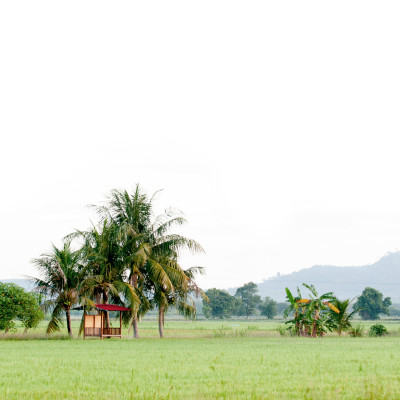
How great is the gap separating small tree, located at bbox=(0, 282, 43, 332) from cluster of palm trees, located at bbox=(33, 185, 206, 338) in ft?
2.91

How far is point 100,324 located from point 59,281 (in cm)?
354

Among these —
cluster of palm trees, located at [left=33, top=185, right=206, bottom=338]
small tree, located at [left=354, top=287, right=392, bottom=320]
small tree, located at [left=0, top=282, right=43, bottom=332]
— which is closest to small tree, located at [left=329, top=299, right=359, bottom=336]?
cluster of palm trees, located at [left=33, top=185, right=206, bottom=338]

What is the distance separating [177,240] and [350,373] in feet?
73.6

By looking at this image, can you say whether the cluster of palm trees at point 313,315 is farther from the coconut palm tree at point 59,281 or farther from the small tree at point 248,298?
the small tree at point 248,298

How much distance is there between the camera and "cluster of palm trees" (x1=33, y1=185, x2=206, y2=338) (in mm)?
33906

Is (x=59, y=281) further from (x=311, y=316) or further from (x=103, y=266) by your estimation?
(x=311, y=316)

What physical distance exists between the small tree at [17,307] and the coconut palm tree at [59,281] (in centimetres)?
82

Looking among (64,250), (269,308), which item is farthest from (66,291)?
(269,308)

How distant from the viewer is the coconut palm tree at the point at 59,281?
33750 mm

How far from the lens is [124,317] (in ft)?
117

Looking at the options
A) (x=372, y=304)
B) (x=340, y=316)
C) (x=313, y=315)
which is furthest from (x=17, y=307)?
(x=372, y=304)

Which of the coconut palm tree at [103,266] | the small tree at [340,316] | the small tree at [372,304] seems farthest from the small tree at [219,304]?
the coconut palm tree at [103,266]

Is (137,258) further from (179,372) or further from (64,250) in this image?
(179,372)

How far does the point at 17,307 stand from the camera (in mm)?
32906
